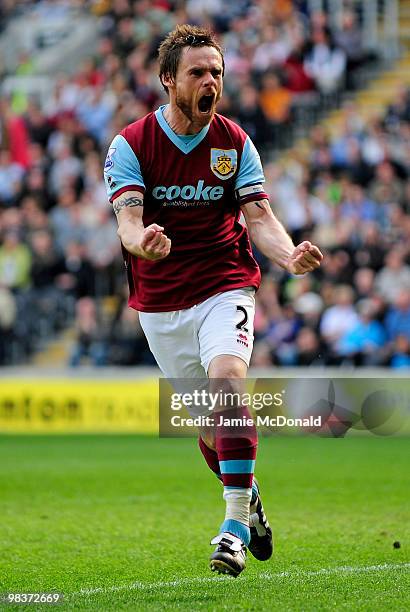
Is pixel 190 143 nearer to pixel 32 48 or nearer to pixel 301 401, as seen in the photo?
pixel 301 401

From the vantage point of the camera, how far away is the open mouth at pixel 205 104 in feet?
22.3

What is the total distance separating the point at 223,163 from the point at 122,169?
1.82 ft

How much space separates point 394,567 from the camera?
711 centimetres

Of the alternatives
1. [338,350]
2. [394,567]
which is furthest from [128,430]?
[394,567]

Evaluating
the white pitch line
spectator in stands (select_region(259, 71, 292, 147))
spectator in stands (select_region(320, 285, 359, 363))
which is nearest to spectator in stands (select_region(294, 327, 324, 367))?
spectator in stands (select_region(320, 285, 359, 363))

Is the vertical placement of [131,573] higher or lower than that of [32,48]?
lower

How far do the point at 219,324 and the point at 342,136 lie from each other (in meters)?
13.7

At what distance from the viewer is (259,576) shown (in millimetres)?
6957

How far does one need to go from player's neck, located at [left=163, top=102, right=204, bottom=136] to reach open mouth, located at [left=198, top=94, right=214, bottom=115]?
0.47 feet

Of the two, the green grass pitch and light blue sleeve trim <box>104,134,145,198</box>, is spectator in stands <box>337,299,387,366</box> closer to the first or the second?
the green grass pitch

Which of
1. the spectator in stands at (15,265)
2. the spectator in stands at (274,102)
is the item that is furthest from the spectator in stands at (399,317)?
the spectator in stands at (15,265)

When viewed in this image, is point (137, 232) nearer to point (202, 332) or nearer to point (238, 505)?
point (202, 332)

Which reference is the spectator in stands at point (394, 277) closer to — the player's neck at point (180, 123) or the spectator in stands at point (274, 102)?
the spectator in stands at point (274, 102)

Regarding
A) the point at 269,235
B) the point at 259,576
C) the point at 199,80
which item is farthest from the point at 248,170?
the point at 259,576
